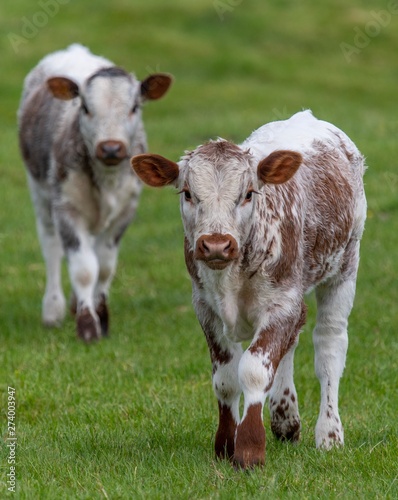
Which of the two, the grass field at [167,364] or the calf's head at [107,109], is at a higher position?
the calf's head at [107,109]

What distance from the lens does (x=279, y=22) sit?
119 feet

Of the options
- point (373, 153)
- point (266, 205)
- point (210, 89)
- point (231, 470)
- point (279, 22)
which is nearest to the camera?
point (231, 470)

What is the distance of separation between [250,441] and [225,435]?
1.82 feet

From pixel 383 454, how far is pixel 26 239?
10110mm

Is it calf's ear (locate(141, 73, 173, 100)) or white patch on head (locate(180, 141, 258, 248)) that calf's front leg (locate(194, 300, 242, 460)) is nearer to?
white patch on head (locate(180, 141, 258, 248))

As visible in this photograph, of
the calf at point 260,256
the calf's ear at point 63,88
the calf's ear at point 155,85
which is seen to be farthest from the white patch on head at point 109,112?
the calf at point 260,256

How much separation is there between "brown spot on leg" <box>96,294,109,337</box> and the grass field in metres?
0.09

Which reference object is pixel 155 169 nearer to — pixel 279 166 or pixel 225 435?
pixel 279 166

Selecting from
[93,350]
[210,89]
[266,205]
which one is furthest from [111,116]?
[210,89]

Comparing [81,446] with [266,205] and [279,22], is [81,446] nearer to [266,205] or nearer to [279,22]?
[266,205]

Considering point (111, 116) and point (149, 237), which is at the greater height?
point (111, 116)

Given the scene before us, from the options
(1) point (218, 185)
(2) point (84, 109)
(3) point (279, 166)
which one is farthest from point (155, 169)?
(2) point (84, 109)

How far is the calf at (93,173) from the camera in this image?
34.2 ft

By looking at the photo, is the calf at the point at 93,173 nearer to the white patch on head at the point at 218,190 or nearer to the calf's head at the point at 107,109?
the calf's head at the point at 107,109
